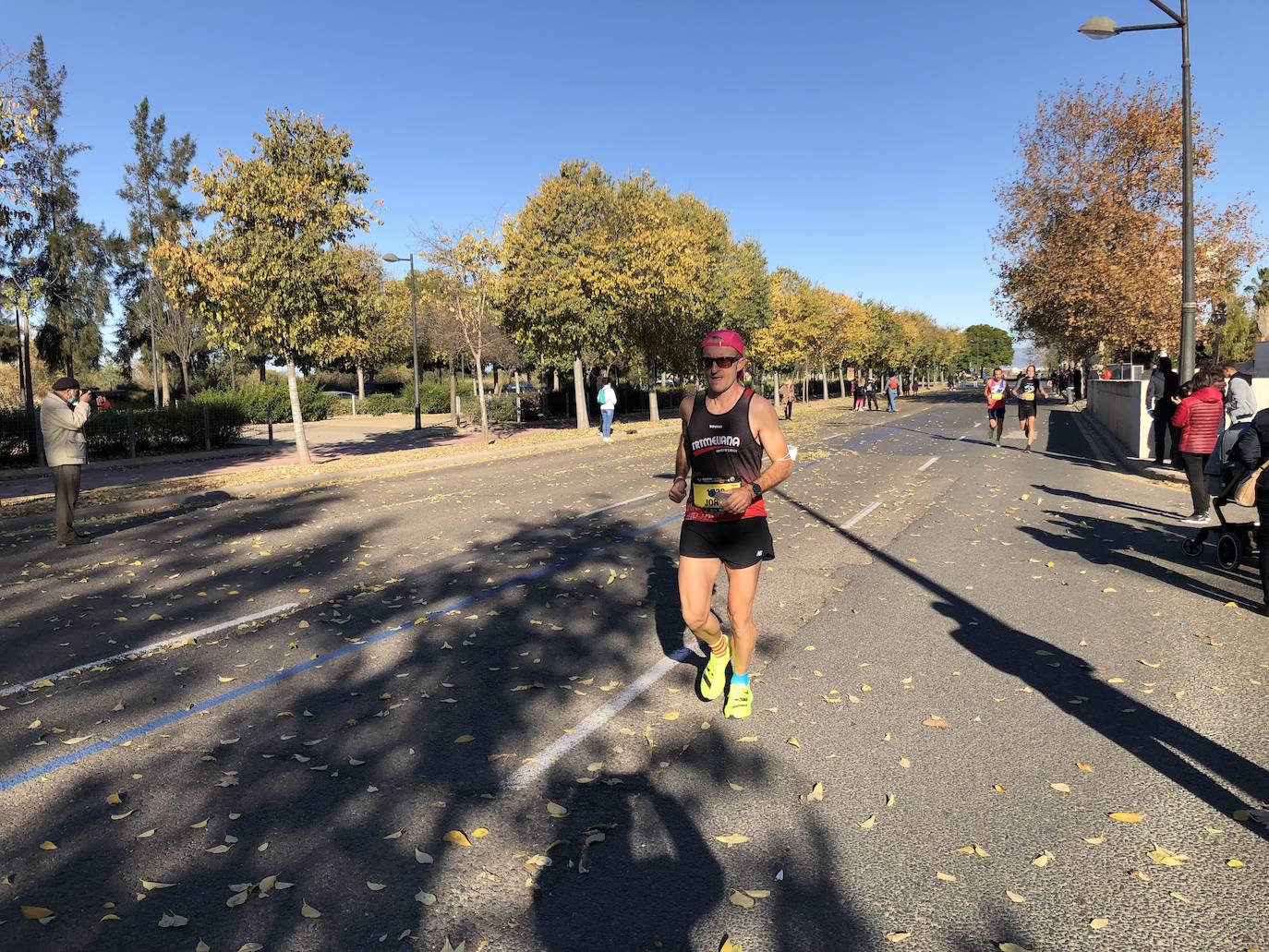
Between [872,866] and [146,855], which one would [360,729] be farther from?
[872,866]

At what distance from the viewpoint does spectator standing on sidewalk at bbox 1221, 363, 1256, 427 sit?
1030 cm

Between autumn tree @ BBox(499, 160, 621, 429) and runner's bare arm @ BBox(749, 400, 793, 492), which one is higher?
autumn tree @ BBox(499, 160, 621, 429)

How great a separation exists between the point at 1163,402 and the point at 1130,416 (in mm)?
4967

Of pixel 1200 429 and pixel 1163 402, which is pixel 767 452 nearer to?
pixel 1200 429

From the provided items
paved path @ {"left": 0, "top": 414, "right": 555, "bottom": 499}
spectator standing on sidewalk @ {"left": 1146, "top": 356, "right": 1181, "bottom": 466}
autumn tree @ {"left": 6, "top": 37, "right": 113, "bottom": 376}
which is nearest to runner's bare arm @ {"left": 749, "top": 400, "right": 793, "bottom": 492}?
spectator standing on sidewalk @ {"left": 1146, "top": 356, "right": 1181, "bottom": 466}

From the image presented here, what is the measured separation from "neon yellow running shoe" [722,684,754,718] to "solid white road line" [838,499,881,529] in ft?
19.3

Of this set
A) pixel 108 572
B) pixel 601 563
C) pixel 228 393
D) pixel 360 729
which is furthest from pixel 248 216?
pixel 228 393

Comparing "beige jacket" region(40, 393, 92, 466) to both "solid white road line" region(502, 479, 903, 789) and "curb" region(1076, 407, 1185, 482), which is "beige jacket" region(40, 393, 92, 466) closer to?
"solid white road line" region(502, 479, 903, 789)

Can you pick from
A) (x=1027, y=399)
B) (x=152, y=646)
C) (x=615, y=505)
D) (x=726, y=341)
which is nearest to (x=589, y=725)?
(x=726, y=341)

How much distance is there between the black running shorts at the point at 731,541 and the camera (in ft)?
13.3

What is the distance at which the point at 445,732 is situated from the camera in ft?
13.6

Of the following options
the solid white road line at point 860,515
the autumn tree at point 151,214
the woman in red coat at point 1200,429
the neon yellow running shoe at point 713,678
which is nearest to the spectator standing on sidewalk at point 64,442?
the neon yellow running shoe at point 713,678

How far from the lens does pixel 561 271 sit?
27391mm

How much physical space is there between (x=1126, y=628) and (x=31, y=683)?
7.05 meters
